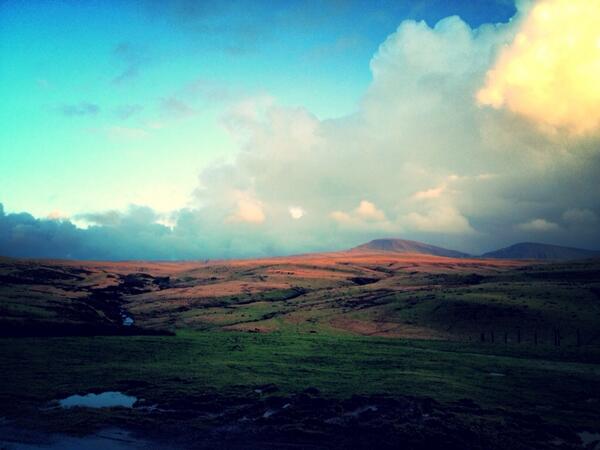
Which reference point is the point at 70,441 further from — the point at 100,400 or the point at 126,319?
the point at 126,319

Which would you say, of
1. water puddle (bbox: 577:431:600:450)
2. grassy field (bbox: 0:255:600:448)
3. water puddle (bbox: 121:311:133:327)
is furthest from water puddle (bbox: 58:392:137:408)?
water puddle (bbox: 121:311:133:327)

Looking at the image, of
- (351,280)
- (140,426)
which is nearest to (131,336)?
(140,426)

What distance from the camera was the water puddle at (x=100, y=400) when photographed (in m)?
32.6

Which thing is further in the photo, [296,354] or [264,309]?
[264,309]

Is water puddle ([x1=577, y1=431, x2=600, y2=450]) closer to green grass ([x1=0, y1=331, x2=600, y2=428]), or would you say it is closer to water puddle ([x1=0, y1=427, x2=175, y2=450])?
green grass ([x1=0, y1=331, x2=600, y2=428])

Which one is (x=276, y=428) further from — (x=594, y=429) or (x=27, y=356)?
(x=27, y=356)

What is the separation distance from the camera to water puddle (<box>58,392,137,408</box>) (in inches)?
1282

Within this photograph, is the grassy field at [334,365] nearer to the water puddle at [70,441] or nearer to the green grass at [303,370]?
the green grass at [303,370]

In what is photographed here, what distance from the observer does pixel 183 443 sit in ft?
87.2

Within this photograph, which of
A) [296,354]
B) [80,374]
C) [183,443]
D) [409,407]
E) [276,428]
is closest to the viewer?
[183,443]

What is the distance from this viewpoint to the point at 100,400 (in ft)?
111

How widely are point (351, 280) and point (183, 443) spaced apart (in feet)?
520

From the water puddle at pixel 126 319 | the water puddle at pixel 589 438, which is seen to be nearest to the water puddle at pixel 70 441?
the water puddle at pixel 589 438

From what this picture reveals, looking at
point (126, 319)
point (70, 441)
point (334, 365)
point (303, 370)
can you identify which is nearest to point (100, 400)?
point (70, 441)
